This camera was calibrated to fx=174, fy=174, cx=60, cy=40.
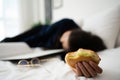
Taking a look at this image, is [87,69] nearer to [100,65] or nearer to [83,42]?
[100,65]

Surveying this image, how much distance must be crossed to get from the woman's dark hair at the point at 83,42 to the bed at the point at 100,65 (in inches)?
3.7

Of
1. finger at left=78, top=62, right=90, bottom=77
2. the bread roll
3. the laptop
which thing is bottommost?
the laptop

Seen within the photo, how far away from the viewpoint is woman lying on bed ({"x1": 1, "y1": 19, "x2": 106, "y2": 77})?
4.27 feet

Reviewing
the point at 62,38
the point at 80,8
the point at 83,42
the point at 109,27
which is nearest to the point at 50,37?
the point at 62,38

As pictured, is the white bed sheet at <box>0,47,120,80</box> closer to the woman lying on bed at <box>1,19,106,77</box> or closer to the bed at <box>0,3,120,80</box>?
the bed at <box>0,3,120,80</box>

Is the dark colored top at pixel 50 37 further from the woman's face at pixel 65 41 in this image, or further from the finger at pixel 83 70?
the finger at pixel 83 70

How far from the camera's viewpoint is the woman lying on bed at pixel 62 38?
1.30 meters

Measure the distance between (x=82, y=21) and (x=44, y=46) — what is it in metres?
0.48

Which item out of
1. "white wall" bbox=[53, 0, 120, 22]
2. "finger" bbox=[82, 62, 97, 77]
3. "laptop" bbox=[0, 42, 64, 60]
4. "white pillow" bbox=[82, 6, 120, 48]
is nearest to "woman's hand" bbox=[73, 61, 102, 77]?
"finger" bbox=[82, 62, 97, 77]

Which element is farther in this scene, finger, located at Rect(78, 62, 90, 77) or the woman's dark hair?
the woman's dark hair

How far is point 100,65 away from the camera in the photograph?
952 mm

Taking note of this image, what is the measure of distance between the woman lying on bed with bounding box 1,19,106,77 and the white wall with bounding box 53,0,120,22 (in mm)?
227

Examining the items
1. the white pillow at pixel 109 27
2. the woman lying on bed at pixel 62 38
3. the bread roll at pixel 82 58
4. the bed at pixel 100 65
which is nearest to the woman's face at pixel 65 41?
the woman lying on bed at pixel 62 38

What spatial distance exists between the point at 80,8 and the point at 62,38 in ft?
2.45
